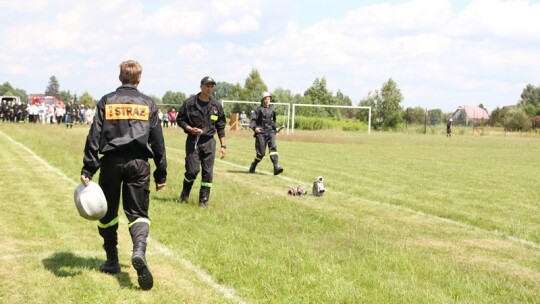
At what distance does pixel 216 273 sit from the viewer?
6.03 meters

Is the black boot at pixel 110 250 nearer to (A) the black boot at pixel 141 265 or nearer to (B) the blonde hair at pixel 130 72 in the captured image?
(A) the black boot at pixel 141 265

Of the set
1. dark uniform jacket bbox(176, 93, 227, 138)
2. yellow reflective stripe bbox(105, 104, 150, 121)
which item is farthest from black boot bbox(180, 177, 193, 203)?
yellow reflective stripe bbox(105, 104, 150, 121)

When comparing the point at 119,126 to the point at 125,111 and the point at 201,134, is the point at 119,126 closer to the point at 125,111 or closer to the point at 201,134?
the point at 125,111

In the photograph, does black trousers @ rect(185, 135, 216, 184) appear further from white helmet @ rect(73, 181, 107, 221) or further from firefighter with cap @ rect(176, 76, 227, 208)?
white helmet @ rect(73, 181, 107, 221)

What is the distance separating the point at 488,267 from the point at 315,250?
1.87 meters

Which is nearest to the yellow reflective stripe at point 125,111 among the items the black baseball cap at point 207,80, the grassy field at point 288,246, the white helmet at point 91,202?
the white helmet at point 91,202

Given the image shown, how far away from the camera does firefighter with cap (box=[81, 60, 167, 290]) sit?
5648 mm

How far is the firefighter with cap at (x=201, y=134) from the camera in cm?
1019

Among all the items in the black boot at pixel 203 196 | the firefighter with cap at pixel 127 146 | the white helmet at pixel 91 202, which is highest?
the firefighter with cap at pixel 127 146

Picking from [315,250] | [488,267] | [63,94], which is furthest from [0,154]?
[63,94]

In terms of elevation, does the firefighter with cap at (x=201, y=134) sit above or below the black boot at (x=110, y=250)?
above

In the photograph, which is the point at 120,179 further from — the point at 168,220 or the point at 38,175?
the point at 38,175

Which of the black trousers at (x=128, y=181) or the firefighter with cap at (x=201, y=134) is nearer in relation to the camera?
the black trousers at (x=128, y=181)

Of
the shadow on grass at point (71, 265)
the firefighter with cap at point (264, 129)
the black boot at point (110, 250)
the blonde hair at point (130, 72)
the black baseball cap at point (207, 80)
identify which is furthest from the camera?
the firefighter with cap at point (264, 129)
